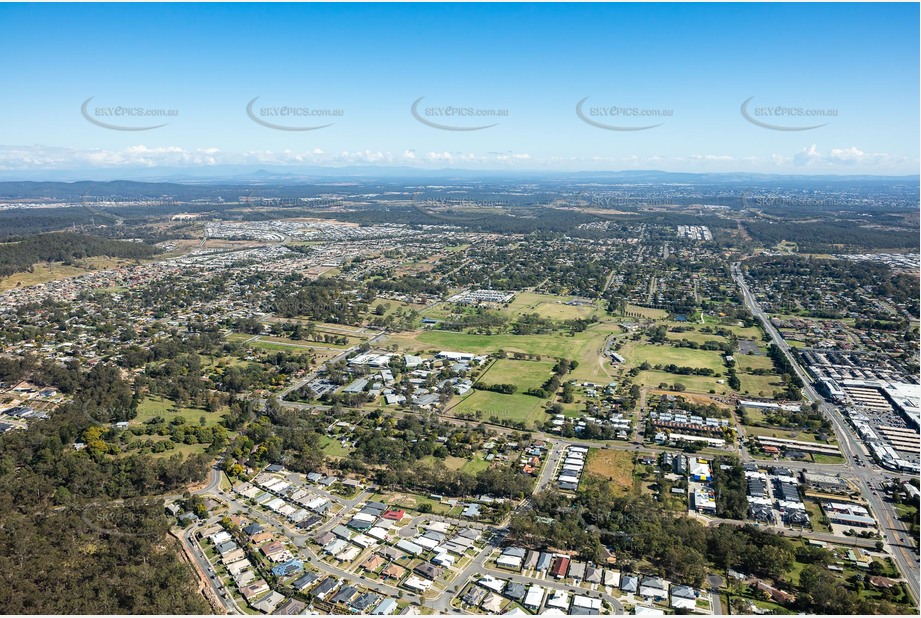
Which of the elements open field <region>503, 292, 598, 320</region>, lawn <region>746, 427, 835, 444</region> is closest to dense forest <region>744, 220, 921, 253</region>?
open field <region>503, 292, 598, 320</region>

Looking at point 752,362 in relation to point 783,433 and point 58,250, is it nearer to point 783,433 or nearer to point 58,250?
point 783,433

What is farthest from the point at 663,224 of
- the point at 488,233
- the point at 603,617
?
the point at 603,617

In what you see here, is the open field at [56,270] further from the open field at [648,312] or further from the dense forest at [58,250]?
the open field at [648,312]

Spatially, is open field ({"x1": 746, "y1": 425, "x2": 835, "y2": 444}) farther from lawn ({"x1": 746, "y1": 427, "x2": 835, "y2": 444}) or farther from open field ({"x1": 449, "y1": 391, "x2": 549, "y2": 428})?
open field ({"x1": 449, "y1": 391, "x2": 549, "y2": 428})

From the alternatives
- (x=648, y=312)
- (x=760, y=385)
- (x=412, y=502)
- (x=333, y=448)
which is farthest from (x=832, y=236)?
(x=412, y=502)

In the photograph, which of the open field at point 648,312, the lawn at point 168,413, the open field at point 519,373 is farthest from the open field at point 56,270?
the open field at point 648,312
